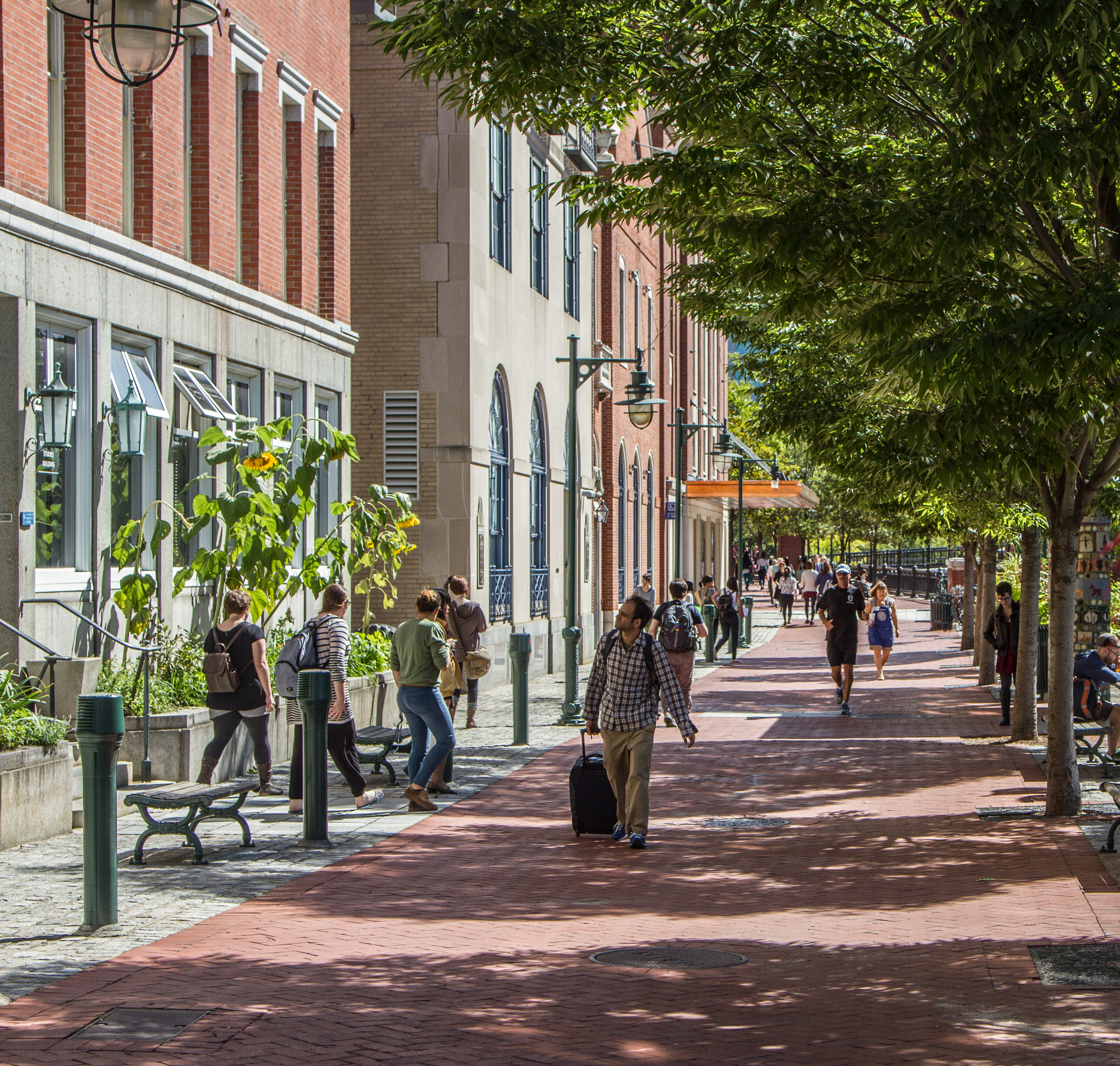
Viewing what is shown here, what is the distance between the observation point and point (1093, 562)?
1933cm

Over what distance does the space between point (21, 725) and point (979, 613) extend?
22.8 meters

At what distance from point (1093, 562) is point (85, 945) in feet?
48.3

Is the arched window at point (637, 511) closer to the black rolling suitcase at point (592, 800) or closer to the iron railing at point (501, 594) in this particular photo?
the iron railing at point (501, 594)

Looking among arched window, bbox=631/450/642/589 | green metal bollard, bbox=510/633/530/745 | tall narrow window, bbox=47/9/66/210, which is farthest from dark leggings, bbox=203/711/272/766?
arched window, bbox=631/450/642/589

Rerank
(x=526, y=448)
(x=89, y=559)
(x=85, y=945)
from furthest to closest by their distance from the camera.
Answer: (x=526, y=448) → (x=89, y=559) → (x=85, y=945)

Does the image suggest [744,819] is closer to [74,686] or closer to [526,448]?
[74,686]

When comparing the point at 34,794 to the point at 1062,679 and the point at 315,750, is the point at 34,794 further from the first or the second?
the point at 1062,679

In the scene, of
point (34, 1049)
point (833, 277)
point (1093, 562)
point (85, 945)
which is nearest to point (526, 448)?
point (1093, 562)

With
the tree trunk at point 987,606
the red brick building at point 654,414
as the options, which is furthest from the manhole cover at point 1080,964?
the red brick building at point 654,414

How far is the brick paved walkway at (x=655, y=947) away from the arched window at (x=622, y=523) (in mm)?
24411

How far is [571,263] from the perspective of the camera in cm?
3272

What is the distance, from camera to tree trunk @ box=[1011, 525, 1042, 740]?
54.9 ft

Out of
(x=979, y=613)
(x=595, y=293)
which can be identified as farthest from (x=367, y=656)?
(x=595, y=293)

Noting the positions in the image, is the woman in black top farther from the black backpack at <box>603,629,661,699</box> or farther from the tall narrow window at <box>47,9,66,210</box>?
the tall narrow window at <box>47,9,66,210</box>
